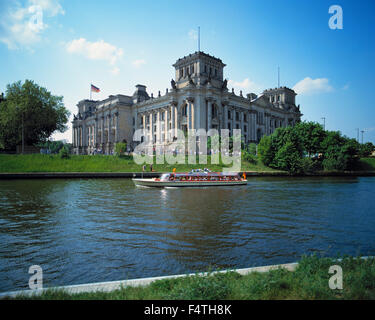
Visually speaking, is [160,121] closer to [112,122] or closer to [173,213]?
[112,122]

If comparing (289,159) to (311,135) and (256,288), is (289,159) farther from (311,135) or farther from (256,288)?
(256,288)

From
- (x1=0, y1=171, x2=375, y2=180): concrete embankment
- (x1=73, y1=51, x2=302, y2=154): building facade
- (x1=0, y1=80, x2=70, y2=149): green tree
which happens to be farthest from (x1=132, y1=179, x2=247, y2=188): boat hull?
(x1=0, y1=80, x2=70, y2=149): green tree

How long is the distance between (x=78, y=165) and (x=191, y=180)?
25.6 metres

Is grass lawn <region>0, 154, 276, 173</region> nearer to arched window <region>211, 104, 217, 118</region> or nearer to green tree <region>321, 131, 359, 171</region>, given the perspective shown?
green tree <region>321, 131, 359, 171</region>

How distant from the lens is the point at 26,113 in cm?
5906

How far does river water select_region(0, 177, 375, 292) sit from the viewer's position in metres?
8.41

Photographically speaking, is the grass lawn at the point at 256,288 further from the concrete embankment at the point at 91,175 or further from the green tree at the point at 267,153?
the green tree at the point at 267,153

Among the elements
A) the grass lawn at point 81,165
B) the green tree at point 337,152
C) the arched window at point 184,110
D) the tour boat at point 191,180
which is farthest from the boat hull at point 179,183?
the arched window at point 184,110

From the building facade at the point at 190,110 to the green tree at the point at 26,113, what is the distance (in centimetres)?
1864

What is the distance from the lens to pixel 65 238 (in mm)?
11359

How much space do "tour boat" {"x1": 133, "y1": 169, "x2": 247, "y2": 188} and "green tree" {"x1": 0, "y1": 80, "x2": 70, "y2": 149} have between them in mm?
41762

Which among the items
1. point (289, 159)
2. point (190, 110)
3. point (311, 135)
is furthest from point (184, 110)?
point (311, 135)
